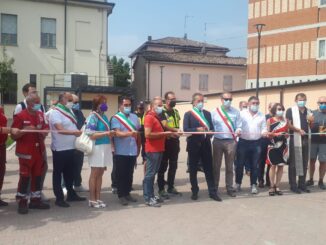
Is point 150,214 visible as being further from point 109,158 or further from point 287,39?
point 287,39

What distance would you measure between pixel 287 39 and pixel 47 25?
22151 mm

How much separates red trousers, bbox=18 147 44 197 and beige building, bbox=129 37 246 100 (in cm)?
3889

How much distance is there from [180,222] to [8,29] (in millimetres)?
30486

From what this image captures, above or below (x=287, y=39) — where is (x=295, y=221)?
below

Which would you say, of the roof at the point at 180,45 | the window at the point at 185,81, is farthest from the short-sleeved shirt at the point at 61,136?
the roof at the point at 180,45

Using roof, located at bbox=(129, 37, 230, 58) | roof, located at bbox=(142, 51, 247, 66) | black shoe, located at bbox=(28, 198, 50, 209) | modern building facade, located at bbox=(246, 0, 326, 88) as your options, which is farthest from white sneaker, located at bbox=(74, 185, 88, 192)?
roof, located at bbox=(129, 37, 230, 58)

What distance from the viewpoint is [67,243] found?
556cm

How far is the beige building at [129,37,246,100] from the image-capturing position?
46531mm

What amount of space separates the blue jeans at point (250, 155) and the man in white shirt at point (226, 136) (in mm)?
353

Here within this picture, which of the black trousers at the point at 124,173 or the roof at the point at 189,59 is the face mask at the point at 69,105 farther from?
the roof at the point at 189,59

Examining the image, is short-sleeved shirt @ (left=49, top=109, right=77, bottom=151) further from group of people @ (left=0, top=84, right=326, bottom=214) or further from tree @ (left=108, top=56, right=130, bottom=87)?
tree @ (left=108, top=56, right=130, bottom=87)

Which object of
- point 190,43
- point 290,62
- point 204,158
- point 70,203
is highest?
point 190,43

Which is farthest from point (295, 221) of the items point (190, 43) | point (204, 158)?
point (190, 43)

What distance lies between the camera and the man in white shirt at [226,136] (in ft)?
28.1
